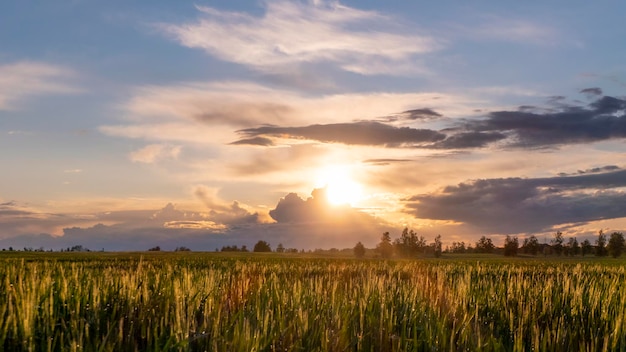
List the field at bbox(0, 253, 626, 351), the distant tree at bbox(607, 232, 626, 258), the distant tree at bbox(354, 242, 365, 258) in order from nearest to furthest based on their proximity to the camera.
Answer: the field at bbox(0, 253, 626, 351)
the distant tree at bbox(354, 242, 365, 258)
the distant tree at bbox(607, 232, 626, 258)

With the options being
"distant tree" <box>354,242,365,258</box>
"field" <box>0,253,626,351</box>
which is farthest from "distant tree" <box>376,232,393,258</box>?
"field" <box>0,253,626,351</box>

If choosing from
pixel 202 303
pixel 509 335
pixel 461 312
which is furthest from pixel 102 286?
pixel 509 335

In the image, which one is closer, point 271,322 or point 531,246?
point 271,322

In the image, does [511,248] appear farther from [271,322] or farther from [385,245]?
[271,322]

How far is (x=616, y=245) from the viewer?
135 m

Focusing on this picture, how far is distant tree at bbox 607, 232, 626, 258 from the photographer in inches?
5266

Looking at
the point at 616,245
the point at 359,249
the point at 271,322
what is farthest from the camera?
the point at 616,245

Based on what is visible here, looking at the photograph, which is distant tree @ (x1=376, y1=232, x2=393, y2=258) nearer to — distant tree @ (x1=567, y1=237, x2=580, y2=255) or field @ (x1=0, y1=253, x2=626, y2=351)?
distant tree @ (x1=567, y1=237, x2=580, y2=255)

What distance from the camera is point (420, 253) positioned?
132 m

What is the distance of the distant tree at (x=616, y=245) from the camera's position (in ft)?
439

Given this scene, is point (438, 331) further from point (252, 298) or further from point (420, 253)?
point (420, 253)

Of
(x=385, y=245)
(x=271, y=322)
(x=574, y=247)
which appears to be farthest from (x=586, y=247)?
(x=271, y=322)

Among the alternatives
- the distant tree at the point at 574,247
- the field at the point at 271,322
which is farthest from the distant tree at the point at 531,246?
the field at the point at 271,322

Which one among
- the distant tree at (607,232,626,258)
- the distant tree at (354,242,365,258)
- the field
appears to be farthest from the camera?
the distant tree at (607,232,626,258)
